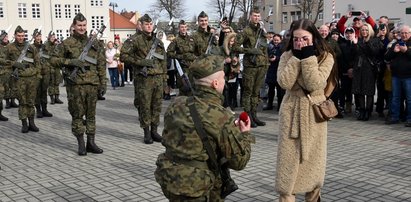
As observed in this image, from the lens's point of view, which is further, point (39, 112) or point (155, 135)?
point (39, 112)

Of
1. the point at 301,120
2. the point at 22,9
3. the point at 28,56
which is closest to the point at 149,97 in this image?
the point at 28,56

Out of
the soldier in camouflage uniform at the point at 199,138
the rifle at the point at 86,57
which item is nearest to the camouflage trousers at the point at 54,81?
the rifle at the point at 86,57

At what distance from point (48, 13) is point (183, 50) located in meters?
62.4

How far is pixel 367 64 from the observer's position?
33.3ft

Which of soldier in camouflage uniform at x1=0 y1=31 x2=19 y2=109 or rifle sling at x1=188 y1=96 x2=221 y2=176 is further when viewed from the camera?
soldier in camouflage uniform at x1=0 y1=31 x2=19 y2=109

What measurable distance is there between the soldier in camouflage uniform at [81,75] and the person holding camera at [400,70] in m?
5.74

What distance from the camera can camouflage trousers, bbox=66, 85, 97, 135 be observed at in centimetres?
758

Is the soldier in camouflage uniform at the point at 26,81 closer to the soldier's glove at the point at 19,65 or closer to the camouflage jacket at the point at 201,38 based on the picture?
the soldier's glove at the point at 19,65

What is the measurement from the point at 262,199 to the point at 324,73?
1.84 meters

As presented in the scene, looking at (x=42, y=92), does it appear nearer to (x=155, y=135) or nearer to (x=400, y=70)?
(x=155, y=135)

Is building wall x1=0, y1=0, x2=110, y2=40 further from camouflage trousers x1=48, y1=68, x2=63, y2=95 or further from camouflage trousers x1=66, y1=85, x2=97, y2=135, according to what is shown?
camouflage trousers x1=66, y1=85, x2=97, y2=135

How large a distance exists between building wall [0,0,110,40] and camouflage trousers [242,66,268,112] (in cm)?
5711

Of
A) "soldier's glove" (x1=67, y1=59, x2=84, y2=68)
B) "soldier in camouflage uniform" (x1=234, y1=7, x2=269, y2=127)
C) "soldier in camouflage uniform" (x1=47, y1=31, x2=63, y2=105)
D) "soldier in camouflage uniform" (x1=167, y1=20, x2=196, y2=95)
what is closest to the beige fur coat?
"soldier's glove" (x1=67, y1=59, x2=84, y2=68)

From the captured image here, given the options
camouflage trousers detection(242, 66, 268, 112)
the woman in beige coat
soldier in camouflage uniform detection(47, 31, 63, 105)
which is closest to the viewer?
the woman in beige coat
